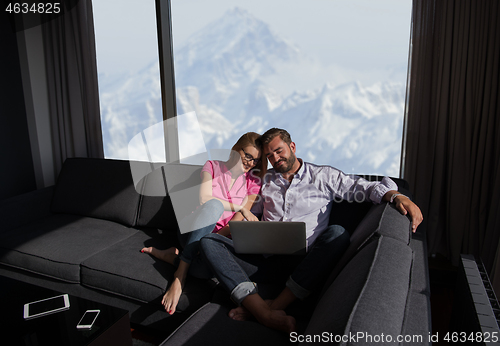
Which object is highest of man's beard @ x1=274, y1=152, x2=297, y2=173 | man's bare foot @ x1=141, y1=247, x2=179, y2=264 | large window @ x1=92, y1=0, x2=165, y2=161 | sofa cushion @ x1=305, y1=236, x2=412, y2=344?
large window @ x1=92, y1=0, x2=165, y2=161

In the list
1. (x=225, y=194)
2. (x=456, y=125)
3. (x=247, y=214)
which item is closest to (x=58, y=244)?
(x=225, y=194)

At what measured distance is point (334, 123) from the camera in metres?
3.10

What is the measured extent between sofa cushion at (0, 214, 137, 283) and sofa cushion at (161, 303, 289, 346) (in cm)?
94

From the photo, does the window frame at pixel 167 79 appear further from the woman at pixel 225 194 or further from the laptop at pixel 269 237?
the laptop at pixel 269 237

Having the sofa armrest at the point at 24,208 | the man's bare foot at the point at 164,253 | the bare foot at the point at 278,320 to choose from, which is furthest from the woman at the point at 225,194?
the sofa armrest at the point at 24,208

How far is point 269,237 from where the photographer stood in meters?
1.50

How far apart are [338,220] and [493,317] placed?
2.92 feet

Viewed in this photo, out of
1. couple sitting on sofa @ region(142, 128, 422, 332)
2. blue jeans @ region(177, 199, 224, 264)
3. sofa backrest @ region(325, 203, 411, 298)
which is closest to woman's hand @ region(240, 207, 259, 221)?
couple sitting on sofa @ region(142, 128, 422, 332)

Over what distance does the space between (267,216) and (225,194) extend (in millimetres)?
295

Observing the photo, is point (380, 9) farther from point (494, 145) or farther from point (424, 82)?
point (494, 145)

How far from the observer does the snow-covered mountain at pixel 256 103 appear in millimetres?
2715

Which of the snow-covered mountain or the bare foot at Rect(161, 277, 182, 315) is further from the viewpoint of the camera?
the snow-covered mountain

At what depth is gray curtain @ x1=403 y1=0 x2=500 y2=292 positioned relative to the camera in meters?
1.97

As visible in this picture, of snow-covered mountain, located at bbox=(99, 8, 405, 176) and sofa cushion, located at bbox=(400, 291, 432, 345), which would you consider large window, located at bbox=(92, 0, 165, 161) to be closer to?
snow-covered mountain, located at bbox=(99, 8, 405, 176)
